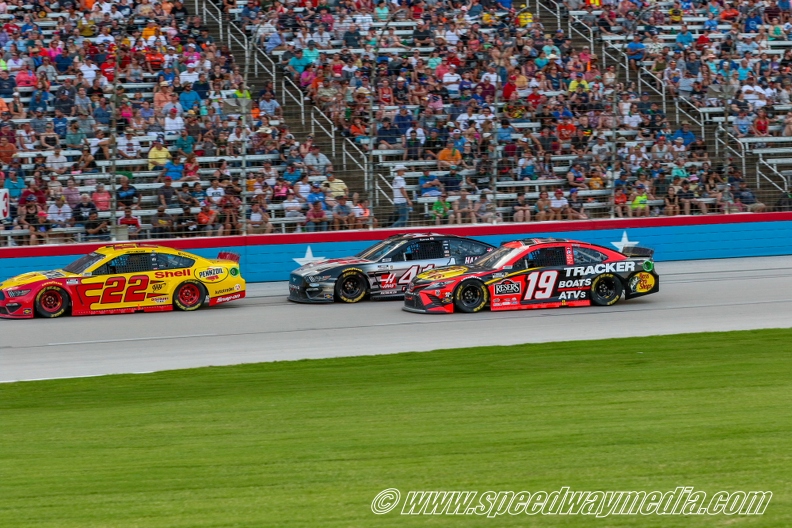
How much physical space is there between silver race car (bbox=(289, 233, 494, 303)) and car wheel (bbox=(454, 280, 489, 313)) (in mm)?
1877

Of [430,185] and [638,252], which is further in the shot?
[430,185]

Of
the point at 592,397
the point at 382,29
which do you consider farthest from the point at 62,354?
the point at 382,29

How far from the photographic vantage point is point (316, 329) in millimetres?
16781

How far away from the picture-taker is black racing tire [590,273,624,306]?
1853 cm

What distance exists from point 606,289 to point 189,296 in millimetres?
7184

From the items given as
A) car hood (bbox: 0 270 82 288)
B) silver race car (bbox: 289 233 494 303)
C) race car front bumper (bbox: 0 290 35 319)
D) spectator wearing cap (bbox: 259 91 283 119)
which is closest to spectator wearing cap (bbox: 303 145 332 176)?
spectator wearing cap (bbox: 259 91 283 119)

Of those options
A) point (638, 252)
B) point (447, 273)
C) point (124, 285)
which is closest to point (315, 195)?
point (124, 285)

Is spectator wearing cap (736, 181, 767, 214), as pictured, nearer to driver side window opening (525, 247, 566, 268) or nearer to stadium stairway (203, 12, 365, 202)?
stadium stairway (203, 12, 365, 202)

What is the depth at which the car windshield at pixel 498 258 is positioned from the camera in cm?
1816

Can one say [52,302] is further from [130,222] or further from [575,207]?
[575,207]

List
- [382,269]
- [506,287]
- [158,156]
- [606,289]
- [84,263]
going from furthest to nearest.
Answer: [158,156]
[382,269]
[84,263]
[606,289]
[506,287]

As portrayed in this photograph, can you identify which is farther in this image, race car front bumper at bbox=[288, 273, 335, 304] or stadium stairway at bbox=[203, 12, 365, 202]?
stadium stairway at bbox=[203, 12, 365, 202]

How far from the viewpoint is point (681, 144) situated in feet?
84.2

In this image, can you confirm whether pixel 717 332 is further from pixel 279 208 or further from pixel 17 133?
pixel 17 133
